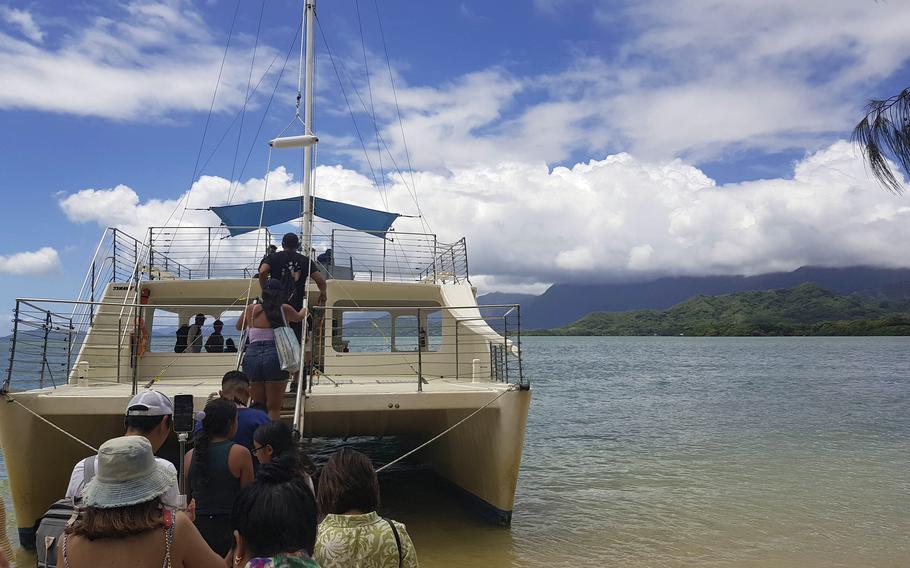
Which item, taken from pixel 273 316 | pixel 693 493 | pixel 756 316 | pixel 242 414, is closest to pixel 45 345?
pixel 273 316

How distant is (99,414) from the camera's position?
24.8 feet

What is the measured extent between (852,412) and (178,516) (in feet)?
95.0

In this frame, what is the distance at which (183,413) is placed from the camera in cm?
377

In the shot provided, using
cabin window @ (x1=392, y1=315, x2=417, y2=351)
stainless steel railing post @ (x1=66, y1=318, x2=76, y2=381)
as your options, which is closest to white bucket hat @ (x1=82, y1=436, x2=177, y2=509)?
stainless steel railing post @ (x1=66, y1=318, x2=76, y2=381)

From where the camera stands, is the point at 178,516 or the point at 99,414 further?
the point at 99,414

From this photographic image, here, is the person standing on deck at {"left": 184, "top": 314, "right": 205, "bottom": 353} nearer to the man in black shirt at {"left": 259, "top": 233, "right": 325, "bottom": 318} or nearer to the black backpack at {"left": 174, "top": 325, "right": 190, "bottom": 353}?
the black backpack at {"left": 174, "top": 325, "right": 190, "bottom": 353}

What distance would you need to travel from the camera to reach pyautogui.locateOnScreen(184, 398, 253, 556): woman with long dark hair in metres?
3.64

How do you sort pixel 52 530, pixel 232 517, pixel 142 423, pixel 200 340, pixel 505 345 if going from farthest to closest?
pixel 200 340 → pixel 505 345 → pixel 142 423 → pixel 52 530 → pixel 232 517

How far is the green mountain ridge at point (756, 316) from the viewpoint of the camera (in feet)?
477

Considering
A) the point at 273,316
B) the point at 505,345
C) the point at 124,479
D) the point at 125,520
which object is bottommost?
the point at 125,520

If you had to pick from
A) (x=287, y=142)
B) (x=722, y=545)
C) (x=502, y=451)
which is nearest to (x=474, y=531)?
(x=502, y=451)

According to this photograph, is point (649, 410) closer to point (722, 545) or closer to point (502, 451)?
point (722, 545)

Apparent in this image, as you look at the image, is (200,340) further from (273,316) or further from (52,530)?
(52,530)

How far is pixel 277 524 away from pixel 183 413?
1.76m
